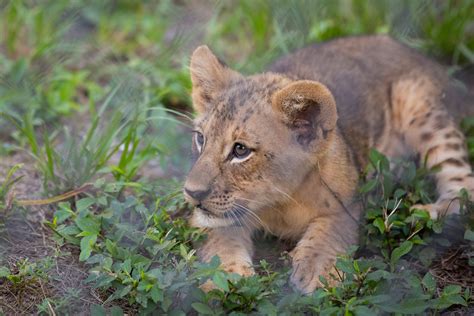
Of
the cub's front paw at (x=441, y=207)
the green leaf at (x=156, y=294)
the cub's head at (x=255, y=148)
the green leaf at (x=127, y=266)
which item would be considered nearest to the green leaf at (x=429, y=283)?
the cub's front paw at (x=441, y=207)

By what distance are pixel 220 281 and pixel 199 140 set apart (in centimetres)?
102

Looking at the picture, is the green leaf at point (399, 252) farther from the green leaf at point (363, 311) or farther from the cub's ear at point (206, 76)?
the cub's ear at point (206, 76)

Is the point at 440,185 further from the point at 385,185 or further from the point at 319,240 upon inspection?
the point at 319,240

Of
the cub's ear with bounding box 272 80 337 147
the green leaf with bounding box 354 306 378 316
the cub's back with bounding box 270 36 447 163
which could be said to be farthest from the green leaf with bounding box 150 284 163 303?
the cub's back with bounding box 270 36 447 163

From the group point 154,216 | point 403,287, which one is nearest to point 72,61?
point 154,216

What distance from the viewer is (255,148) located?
13.0ft

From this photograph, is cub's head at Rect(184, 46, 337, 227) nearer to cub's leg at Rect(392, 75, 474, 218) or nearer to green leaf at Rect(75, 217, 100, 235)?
green leaf at Rect(75, 217, 100, 235)

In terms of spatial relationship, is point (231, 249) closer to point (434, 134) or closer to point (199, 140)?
point (199, 140)

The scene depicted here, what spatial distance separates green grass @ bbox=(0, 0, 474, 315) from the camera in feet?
11.9

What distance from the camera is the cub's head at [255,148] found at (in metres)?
3.94

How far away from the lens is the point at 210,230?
4.26 metres

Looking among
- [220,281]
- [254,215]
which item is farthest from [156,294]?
[254,215]

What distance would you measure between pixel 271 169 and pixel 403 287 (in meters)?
0.87

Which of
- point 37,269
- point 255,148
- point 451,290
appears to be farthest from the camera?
A: point 255,148
